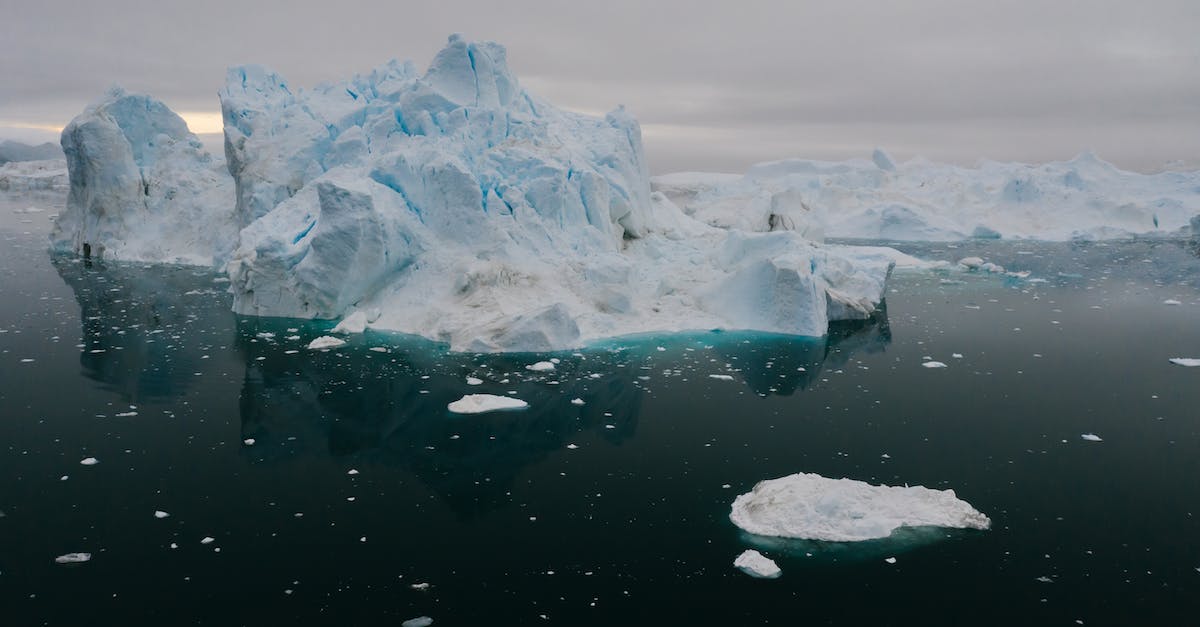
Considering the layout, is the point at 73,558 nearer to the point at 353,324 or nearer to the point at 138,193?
the point at 353,324

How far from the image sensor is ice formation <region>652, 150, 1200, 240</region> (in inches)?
1144

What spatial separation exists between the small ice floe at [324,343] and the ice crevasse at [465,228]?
36.2 inches

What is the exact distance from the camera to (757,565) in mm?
4977

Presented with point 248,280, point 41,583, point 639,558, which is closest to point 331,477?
point 41,583

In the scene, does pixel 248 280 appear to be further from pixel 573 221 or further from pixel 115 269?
pixel 115 269

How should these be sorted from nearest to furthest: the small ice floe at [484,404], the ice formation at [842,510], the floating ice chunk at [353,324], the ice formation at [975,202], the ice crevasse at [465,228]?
the ice formation at [842,510] < the small ice floe at [484,404] < the floating ice chunk at [353,324] < the ice crevasse at [465,228] < the ice formation at [975,202]

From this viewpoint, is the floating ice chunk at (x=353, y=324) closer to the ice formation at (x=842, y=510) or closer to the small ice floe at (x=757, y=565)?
the ice formation at (x=842, y=510)

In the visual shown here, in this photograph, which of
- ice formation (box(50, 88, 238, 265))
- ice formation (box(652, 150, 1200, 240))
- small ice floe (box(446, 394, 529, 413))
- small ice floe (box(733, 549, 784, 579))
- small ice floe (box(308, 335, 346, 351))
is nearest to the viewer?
small ice floe (box(733, 549, 784, 579))

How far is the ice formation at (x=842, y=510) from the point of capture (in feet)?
18.0

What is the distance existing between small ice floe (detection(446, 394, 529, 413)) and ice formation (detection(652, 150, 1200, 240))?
18.5 meters

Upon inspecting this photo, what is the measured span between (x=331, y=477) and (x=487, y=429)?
158 cm

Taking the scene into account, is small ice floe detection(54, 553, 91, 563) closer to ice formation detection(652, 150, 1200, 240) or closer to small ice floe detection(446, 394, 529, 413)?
small ice floe detection(446, 394, 529, 413)

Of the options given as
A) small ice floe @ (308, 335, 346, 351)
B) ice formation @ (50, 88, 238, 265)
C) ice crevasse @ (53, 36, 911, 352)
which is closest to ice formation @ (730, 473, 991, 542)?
ice crevasse @ (53, 36, 911, 352)

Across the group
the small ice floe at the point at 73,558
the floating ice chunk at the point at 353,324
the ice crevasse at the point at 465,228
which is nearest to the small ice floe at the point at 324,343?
the floating ice chunk at the point at 353,324
